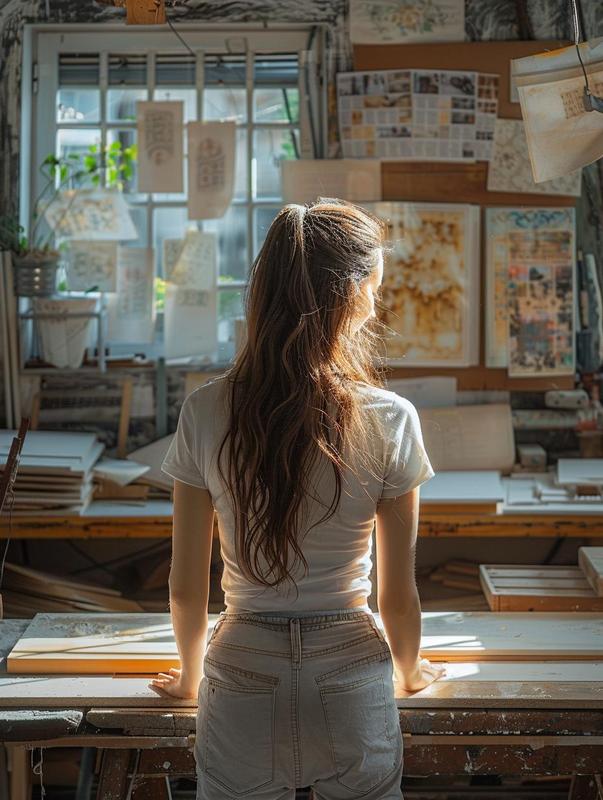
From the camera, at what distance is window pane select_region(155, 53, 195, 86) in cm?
460

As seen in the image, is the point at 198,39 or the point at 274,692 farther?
the point at 198,39

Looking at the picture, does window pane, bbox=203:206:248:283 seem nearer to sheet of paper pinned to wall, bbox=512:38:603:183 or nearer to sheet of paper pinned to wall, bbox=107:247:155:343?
sheet of paper pinned to wall, bbox=107:247:155:343

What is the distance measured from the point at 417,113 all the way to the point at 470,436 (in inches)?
52.1

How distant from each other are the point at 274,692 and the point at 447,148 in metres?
3.05

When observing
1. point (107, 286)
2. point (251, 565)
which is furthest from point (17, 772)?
point (107, 286)

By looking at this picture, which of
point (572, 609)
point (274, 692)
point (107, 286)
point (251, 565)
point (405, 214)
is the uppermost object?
point (405, 214)

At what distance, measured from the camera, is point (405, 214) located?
4.43m

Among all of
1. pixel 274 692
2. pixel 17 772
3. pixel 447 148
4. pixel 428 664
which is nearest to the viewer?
pixel 274 692

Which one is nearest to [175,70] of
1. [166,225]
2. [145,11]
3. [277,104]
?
[277,104]

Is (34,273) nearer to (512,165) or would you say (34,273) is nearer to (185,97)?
(185,97)

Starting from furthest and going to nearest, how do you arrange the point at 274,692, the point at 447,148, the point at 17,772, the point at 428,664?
the point at 447,148 < the point at 17,772 < the point at 428,664 < the point at 274,692

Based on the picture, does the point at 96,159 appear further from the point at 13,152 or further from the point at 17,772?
the point at 17,772

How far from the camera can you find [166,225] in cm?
468

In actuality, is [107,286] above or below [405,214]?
below
